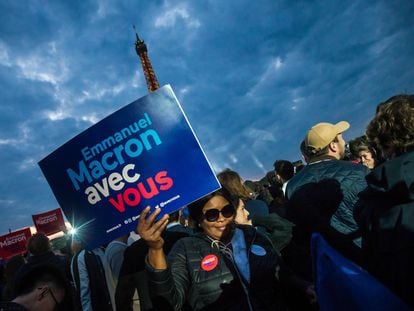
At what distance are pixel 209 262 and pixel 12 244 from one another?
14.1m

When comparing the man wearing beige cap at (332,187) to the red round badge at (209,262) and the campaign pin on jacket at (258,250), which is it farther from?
the red round badge at (209,262)

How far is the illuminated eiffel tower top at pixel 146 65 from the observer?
2194 inches

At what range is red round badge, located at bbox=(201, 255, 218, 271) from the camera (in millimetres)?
2229

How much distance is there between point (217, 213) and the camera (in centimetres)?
249

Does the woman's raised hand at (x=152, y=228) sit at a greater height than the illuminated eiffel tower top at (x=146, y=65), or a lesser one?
lesser

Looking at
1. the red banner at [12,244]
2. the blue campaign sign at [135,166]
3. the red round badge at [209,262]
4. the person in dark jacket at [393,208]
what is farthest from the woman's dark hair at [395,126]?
the red banner at [12,244]

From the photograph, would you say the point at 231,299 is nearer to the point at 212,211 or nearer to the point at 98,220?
the point at 212,211

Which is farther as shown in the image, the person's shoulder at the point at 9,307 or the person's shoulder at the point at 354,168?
the person's shoulder at the point at 354,168

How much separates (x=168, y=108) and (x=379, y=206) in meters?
1.61

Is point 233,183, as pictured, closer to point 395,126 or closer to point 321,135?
point 321,135

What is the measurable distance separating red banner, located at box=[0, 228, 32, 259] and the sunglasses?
13817mm

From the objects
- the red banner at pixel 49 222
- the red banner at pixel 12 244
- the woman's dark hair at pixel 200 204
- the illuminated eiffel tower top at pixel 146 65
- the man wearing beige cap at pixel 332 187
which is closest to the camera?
the woman's dark hair at pixel 200 204

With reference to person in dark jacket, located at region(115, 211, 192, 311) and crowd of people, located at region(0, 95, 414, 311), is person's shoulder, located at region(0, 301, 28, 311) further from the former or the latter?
person in dark jacket, located at region(115, 211, 192, 311)

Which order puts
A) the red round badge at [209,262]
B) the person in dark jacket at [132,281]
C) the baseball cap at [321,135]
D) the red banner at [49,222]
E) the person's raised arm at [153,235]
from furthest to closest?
the red banner at [49,222], the person in dark jacket at [132,281], the baseball cap at [321,135], the red round badge at [209,262], the person's raised arm at [153,235]
